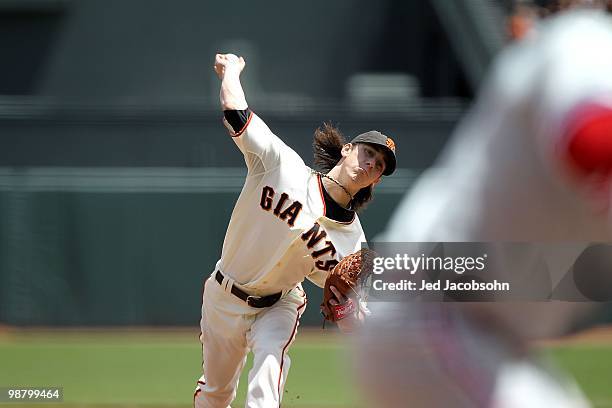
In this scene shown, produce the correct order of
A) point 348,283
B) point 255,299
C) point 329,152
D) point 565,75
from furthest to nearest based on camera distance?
point 329,152 < point 255,299 < point 348,283 < point 565,75

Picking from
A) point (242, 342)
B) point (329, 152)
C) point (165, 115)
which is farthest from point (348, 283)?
point (165, 115)

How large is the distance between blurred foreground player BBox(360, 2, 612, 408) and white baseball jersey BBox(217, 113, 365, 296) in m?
2.39

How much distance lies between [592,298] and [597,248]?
0.48 ft

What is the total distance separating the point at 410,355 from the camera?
1.97 meters

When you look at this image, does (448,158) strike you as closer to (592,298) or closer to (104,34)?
(592,298)

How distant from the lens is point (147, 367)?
802cm

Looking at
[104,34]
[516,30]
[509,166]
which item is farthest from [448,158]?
[104,34]

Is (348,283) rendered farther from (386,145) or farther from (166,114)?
(166,114)

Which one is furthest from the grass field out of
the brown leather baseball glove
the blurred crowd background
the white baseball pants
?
the brown leather baseball glove

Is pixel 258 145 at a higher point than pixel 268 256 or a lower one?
higher

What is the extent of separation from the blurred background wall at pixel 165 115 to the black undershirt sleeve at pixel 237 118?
5.63m

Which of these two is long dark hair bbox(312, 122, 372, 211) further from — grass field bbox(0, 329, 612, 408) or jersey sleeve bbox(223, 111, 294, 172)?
grass field bbox(0, 329, 612, 408)

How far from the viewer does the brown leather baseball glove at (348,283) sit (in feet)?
10.6

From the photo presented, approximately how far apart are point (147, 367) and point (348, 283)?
4.99m
